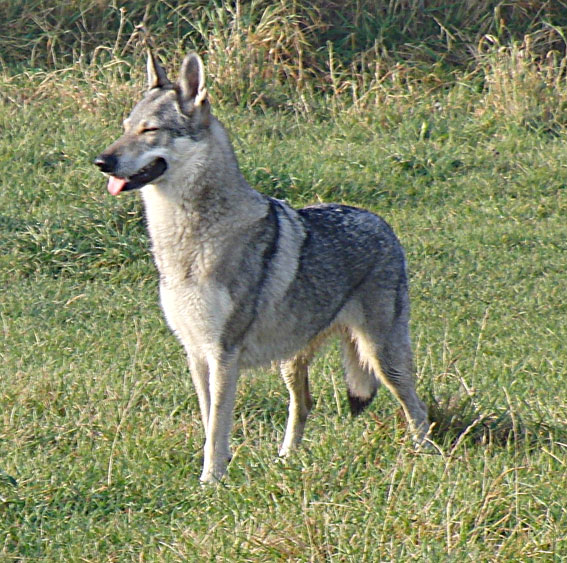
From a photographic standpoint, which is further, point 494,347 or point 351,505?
point 494,347

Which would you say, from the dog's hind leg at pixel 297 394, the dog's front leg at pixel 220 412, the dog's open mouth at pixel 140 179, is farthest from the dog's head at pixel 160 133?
the dog's hind leg at pixel 297 394

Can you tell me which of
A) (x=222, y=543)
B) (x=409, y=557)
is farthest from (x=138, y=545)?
(x=409, y=557)

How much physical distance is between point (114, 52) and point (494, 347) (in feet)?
19.2

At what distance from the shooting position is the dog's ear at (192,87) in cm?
443

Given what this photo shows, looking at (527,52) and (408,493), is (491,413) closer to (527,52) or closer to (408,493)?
(408,493)

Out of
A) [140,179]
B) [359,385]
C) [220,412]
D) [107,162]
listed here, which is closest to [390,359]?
[359,385]

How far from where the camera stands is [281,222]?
4645 millimetres

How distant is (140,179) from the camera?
433cm

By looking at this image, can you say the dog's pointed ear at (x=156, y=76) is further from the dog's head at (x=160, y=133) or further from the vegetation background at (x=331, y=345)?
the vegetation background at (x=331, y=345)

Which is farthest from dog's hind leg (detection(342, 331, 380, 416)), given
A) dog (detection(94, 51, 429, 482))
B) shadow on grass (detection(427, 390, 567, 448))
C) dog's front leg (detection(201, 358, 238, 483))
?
dog's front leg (detection(201, 358, 238, 483))

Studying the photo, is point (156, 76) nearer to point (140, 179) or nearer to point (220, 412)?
point (140, 179)

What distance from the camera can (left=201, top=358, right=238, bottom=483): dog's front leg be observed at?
14.4ft

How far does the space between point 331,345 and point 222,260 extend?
1.54 meters

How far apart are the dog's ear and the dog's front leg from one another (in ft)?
3.52
